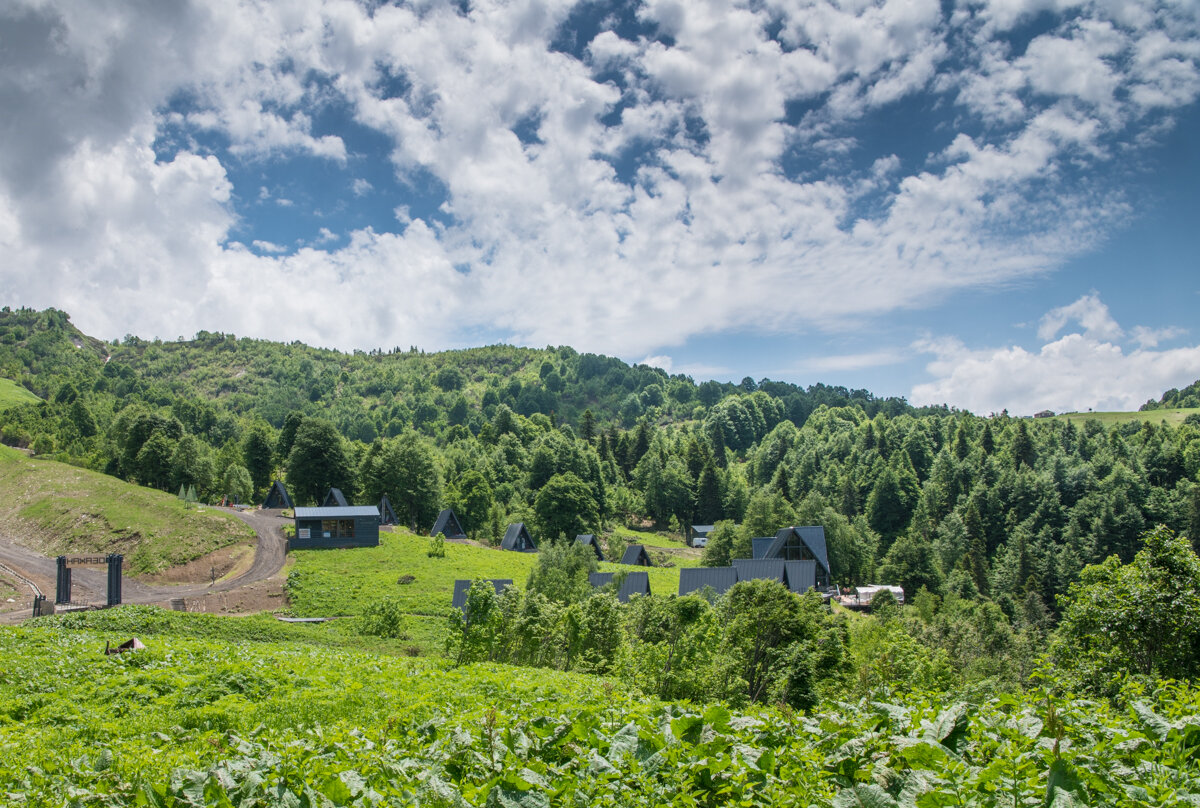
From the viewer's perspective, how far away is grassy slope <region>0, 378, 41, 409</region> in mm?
130375

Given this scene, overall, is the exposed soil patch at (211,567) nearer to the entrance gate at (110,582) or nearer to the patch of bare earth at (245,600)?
the patch of bare earth at (245,600)

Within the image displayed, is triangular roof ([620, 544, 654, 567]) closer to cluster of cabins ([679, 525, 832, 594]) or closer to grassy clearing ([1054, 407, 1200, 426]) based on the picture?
cluster of cabins ([679, 525, 832, 594])

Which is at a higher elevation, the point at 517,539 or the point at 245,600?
the point at 517,539

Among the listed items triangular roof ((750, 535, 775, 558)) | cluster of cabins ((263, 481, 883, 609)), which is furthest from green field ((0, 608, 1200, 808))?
triangular roof ((750, 535, 775, 558))

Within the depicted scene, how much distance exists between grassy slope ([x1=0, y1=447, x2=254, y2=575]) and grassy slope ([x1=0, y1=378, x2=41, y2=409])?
87.1 m

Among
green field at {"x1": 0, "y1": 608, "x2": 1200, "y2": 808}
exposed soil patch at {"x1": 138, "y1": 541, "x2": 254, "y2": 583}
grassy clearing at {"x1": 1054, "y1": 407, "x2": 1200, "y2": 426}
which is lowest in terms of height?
exposed soil patch at {"x1": 138, "y1": 541, "x2": 254, "y2": 583}

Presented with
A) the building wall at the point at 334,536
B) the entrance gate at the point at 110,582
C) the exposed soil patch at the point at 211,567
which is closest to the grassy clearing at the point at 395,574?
the building wall at the point at 334,536

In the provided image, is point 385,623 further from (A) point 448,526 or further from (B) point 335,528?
(A) point 448,526

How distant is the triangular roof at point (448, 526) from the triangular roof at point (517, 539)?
16.7ft

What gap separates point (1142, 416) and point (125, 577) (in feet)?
679

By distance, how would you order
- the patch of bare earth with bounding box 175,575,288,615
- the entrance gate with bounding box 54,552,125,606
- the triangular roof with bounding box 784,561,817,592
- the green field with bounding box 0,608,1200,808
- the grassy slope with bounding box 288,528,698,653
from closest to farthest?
the green field with bounding box 0,608,1200,808 → the entrance gate with bounding box 54,552,125,606 → the triangular roof with bounding box 784,561,817,592 → the patch of bare earth with bounding box 175,575,288,615 → the grassy slope with bounding box 288,528,698,653

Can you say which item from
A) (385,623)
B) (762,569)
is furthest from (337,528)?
(762,569)

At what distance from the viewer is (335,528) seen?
5722cm

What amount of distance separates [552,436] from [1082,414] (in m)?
156
